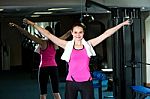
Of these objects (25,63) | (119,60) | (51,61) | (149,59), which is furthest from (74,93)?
(25,63)

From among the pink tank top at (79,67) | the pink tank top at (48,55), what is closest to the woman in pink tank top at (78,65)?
the pink tank top at (79,67)

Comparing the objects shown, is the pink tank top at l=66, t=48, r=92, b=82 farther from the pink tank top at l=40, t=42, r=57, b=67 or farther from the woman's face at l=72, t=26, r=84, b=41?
the pink tank top at l=40, t=42, r=57, b=67

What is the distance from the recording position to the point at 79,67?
295cm

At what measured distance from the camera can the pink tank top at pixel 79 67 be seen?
295 cm

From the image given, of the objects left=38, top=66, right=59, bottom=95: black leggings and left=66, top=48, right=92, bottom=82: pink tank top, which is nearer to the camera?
left=66, top=48, right=92, bottom=82: pink tank top

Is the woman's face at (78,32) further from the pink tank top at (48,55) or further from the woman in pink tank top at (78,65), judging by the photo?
the pink tank top at (48,55)

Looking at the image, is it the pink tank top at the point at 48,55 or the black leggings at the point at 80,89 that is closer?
the black leggings at the point at 80,89

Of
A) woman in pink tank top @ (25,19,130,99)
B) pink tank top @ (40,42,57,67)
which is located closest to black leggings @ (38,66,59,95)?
pink tank top @ (40,42,57,67)

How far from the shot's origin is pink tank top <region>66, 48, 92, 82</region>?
2949 mm

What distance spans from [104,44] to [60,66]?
1533 millimetres

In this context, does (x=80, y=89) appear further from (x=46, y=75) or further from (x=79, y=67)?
(x=46, y=75)

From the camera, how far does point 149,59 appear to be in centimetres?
739

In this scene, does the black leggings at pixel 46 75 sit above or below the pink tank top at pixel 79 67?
below

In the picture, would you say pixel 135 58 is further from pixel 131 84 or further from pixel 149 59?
pixel 149 59
